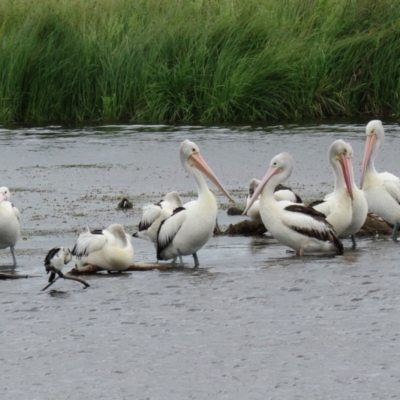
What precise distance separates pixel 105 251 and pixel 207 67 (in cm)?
1089

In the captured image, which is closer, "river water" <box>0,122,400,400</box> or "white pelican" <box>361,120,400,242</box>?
"river water" <box>0,122,400,400</box>

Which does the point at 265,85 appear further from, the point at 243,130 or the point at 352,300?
the point at 352,300

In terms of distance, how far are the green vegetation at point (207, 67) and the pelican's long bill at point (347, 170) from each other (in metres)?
8.60

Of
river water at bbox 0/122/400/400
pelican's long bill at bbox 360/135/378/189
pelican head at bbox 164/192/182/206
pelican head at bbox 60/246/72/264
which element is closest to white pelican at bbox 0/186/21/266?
river water at bbox 0/122/400/400

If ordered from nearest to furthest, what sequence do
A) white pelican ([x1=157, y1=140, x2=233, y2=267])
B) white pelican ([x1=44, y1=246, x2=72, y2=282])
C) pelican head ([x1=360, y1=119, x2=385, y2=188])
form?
white pelican ([x1=44, y1=246, x2=72, y2=282]) < white pelican ([x1=157, y1=140, x2=233, y2=267]) < pelican head ([x1=360, y1=119, x2=385, y2=188])

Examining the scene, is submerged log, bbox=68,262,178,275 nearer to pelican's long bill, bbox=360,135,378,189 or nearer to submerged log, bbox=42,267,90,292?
submerged log, bbox=42,267,90,292

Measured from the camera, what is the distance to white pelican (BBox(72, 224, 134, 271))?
30.7 feet

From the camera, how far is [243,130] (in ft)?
63.3

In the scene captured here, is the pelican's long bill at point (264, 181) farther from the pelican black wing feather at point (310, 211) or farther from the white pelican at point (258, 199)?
the pelican black wing feather at point (310, 211)

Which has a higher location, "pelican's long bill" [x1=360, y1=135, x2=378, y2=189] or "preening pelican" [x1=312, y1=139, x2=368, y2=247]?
"pelican's long bill" [x1=360, y1=135, x2=378, y2=189]

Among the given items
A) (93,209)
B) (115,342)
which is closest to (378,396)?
(115,342)

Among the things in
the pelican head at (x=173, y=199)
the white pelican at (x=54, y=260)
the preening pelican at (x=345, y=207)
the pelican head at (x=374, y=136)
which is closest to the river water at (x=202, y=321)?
the white pelican at (x=54, y=260)

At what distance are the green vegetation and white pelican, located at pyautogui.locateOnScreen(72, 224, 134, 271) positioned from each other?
407 inches

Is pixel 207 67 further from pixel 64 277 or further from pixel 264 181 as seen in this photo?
pixel 64 277
